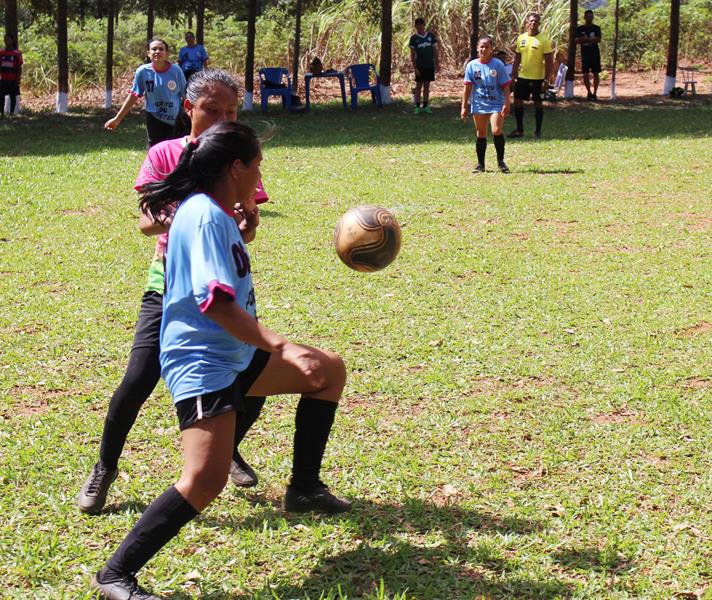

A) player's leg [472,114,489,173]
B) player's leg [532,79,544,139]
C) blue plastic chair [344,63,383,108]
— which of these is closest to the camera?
player's leg [472,114,489,173]

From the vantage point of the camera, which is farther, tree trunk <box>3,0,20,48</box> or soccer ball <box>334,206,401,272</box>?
tree trunk <box>3,0,20,48</box>

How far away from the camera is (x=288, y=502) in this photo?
13.4 feet

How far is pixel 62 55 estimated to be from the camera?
21234 mm

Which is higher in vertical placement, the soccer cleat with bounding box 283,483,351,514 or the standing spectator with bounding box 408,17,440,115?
the standing spectator with bounding box 408,17,440,115

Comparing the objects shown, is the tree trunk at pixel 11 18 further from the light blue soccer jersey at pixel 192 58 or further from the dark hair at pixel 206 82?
the dark hair at pixel 206 82

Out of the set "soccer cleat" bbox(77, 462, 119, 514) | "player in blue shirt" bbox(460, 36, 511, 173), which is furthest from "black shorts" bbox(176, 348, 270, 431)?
"player in blue shirt" bbox(460, 36, 511, 173)

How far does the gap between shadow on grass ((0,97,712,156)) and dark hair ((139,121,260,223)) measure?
499 inches

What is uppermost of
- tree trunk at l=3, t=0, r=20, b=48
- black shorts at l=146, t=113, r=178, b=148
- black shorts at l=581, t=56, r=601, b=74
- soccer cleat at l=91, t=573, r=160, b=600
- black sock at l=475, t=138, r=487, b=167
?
tree trunk at l=3, t=0, r=20, b=48

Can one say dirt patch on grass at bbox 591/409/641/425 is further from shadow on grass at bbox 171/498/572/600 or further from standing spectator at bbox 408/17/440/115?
standing spectator at bbox 408/17/440/115

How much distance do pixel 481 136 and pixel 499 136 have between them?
0.78 feet

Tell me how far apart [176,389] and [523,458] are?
213 centimetres

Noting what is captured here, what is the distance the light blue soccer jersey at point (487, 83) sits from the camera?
1245cm

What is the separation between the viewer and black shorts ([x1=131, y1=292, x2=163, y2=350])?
4.01 meters

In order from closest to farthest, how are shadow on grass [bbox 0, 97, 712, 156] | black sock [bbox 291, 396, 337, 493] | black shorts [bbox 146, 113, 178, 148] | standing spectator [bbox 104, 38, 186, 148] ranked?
black sock [bbox 291, 396, 337, 493] → standing spectator [bbox 104, 38, 186, 148] → black shorts [bbox 146, 113, 178, 148] → shadow on grass [bbox 0, 97, 712, 156]
